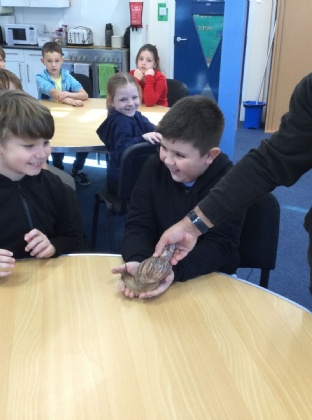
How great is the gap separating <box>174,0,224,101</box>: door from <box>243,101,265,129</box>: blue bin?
0.47 metres

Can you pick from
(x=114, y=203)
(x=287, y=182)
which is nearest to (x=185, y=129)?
(x=287, y=182)

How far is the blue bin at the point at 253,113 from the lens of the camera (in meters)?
5.85

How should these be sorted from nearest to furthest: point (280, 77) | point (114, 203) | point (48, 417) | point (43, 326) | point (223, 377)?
point (48, 417), point (223, 377), point (43, 326), point (114, 203), point (280, 77)

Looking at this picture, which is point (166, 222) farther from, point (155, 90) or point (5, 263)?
point (155, 90)

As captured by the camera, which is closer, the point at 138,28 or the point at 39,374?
the point at 39,374

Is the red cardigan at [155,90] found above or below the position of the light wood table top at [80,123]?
above

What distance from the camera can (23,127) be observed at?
4.64 ft

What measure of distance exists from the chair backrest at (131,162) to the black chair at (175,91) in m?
1.91

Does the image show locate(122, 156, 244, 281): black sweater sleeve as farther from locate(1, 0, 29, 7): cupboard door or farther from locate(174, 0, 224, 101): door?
locate(1, 0, 29, 7): cupboard door

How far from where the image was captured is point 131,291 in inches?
44.9

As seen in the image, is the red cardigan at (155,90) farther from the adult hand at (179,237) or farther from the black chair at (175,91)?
the adult hand at (179,237)

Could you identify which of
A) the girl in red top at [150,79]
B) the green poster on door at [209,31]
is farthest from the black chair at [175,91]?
the green poster on door at [209,31]

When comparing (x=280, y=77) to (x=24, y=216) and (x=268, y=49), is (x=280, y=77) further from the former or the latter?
(x=24, y=216)

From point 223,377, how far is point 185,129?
822 millimetres
